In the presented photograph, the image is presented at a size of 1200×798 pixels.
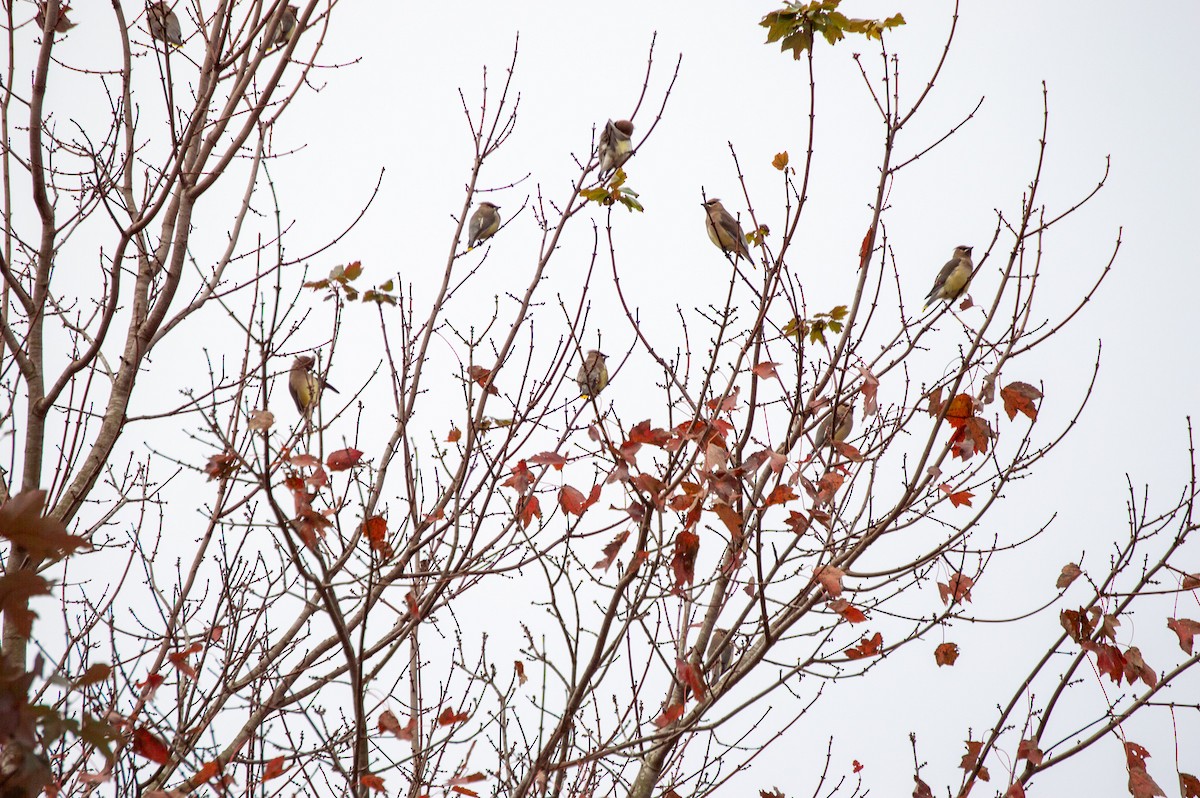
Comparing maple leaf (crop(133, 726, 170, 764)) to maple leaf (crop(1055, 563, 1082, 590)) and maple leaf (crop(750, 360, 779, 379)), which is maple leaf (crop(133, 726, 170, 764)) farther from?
maple leaf (crop(1055, 563, 1082, 590))

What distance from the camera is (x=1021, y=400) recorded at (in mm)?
3977

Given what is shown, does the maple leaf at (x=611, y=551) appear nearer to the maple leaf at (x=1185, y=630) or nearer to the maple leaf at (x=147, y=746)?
the maple leaf at (x=147, y=746)

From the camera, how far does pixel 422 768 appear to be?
4.14 metres

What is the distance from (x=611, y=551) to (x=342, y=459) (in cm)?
92

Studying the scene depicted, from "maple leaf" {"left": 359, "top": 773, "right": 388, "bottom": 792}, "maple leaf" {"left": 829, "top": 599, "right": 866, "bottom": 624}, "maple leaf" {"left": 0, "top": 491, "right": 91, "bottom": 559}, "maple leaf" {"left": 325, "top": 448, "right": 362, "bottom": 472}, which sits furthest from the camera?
"maple leaf" {"left": 829, "top": 599, "right": 866, "bottom": 624}

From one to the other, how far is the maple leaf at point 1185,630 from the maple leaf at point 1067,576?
34 centimetres

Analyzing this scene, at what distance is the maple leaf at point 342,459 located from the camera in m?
3.34

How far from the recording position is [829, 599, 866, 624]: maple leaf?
148 inches

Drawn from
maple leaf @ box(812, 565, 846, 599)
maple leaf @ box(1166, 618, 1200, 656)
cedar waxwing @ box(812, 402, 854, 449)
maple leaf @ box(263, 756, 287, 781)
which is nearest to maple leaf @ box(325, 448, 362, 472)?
maple leaf @ box(263, 756, 287, 781)

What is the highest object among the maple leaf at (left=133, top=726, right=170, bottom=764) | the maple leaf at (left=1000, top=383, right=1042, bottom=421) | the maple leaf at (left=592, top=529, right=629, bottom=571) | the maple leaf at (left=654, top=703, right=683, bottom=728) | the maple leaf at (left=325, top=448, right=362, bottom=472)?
the maple leaf at (left=1000, top=383, right=1042, bottom=421)

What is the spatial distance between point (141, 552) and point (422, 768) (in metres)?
1.55

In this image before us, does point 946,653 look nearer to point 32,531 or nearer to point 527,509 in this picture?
point 527,509

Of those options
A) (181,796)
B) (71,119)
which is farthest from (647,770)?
(71,119)

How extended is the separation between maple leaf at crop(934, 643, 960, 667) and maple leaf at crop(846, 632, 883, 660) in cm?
45
